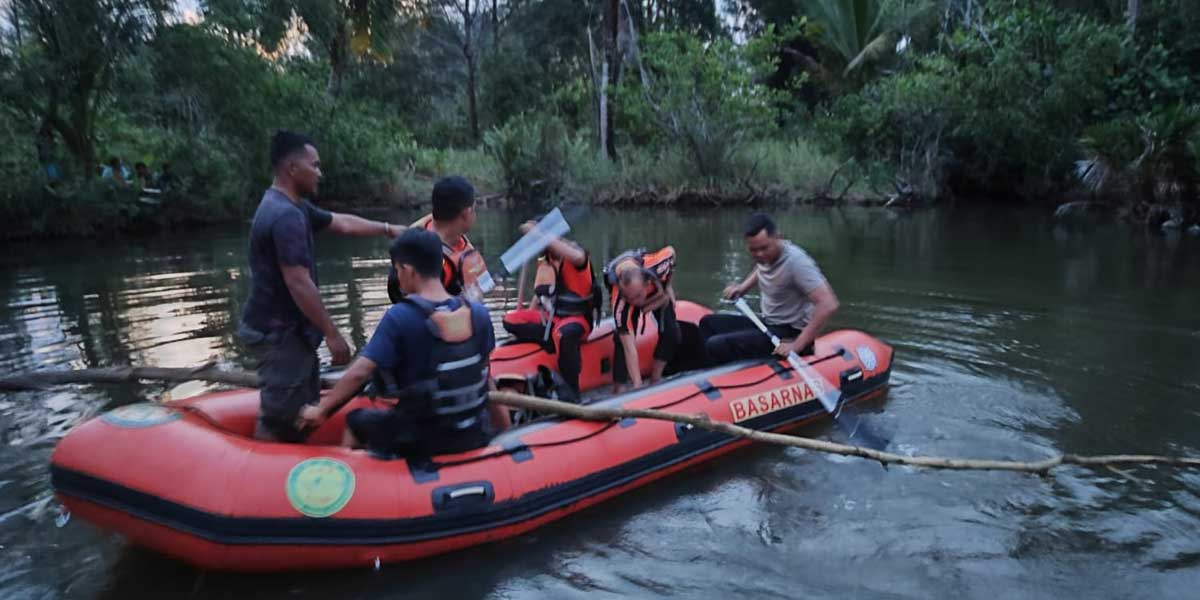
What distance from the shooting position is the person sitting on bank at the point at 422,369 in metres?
3.16

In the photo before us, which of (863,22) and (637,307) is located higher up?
(863,22)

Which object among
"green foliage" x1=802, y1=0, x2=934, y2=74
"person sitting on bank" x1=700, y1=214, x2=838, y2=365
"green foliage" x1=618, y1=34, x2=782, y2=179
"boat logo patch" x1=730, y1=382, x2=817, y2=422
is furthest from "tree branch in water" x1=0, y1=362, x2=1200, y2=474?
"green foliage" x1=802, y1=0, x2=934, y2=74

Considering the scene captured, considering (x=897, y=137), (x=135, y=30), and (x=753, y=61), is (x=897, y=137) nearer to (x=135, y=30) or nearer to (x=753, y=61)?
(x=753, y=61)

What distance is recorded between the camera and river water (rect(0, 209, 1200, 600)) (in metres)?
3.27

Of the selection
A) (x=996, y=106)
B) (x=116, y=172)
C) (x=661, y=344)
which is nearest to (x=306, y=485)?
(x=661, y=344)

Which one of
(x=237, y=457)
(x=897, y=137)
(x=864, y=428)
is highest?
(x=897, y=137)

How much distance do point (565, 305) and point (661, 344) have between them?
69cm

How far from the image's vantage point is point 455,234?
4.14m

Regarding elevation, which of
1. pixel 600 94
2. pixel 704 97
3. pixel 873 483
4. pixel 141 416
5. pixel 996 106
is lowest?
pixel 873 483

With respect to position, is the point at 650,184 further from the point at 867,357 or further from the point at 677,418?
the point at 677,418

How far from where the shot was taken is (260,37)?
46.3 feet

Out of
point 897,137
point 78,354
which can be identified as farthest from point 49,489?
point 897,137

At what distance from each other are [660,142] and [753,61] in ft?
9.71

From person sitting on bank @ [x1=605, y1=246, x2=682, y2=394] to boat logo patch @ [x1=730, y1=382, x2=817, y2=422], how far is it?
1.93ft
